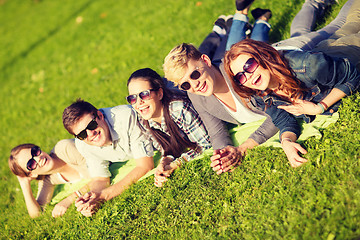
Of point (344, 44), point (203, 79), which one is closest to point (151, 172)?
point (203, 79)

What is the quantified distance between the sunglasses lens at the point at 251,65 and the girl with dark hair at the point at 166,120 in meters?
1.06

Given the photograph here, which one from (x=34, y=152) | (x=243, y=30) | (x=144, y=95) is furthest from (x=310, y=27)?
(x=34, y=152)

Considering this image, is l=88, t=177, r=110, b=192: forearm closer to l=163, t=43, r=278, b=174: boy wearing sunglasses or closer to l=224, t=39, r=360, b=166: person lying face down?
l=163, t=43, r=278, b=174: boy wearing sunglasses

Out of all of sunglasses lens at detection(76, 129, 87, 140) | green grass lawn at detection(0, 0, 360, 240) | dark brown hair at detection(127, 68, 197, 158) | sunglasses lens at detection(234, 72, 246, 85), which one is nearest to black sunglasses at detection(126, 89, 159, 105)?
dark brown hair at detection(127, 68, 197, 158)

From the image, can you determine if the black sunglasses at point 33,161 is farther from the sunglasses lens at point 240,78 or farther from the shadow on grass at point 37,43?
the shadow on grass at point 37,43

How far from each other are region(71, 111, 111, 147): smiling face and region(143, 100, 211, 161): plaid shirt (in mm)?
604

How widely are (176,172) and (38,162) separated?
6.82 ft

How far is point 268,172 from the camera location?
11.0 feet

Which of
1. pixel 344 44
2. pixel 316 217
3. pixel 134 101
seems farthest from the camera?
pixel 134 101

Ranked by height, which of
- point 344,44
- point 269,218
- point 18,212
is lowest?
point 269,218

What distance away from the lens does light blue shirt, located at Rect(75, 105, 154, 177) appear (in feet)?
14.4

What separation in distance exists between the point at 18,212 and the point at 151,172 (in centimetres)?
223

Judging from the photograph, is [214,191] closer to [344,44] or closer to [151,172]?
[151,172]

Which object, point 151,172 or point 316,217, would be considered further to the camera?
point 151,172
